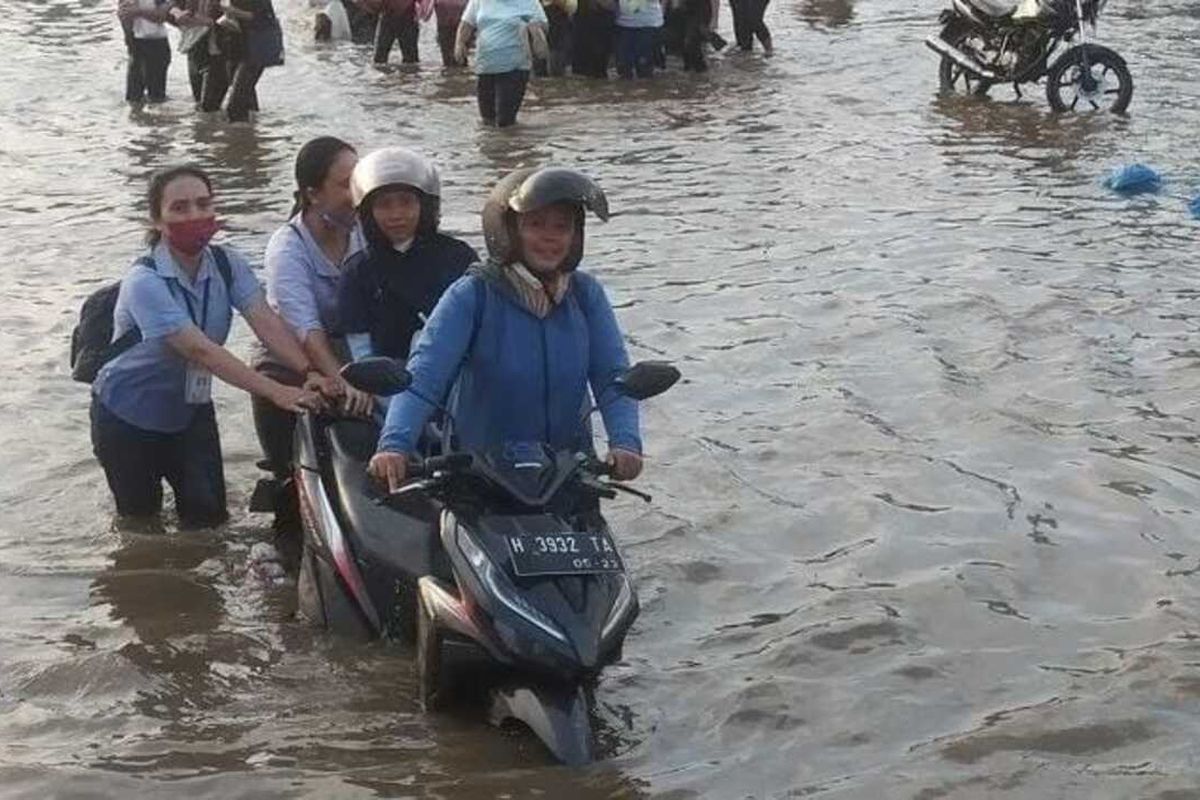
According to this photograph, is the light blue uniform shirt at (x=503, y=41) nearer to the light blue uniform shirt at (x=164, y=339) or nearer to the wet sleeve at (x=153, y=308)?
the light blue uniform shirt at (x=164, y=339)

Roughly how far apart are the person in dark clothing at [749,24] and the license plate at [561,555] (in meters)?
16.8

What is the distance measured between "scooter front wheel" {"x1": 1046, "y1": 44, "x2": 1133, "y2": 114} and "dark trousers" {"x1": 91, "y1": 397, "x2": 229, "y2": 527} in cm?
1091

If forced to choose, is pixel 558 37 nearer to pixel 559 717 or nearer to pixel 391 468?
pixel 391 468

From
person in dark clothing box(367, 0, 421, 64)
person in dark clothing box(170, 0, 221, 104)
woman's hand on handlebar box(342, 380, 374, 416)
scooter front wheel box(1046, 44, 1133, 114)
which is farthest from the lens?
person in dark clothing box(367, 0, 421, 64)

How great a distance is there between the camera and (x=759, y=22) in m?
21.2

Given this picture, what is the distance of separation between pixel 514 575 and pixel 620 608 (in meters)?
0.31

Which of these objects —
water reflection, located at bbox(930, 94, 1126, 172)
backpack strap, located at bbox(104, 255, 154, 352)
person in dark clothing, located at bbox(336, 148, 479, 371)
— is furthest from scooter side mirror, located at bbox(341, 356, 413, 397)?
water reflection, located at bbox(930, 94, 1126, 172)

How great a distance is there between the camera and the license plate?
4789mm

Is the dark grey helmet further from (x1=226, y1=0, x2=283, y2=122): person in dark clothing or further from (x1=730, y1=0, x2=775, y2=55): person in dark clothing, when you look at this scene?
(x1=730, y1=0, x2=775, y2=55): person in dark clothing

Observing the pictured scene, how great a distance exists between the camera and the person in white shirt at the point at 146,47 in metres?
17.5

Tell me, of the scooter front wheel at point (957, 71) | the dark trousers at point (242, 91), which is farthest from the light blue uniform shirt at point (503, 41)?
the scooter front wheel at point (957, 71)

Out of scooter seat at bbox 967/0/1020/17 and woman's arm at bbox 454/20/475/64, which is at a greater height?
scooter seat at bbox 967/0/1020/17

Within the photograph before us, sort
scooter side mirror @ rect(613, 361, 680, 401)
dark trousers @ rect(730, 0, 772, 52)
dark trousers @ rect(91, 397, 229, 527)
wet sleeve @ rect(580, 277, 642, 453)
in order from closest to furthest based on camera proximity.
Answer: scooter side mirror @ rect(613, 361, 680, 401)
wet sleeve @ rect(580, 277, 642, 453)
dark trousers @ rect(91, 397, 229, 527)
dark trousers @ rect(730, 0, 772, 52)

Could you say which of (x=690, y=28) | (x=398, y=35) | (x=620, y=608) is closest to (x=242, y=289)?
(x=620, y=608)
